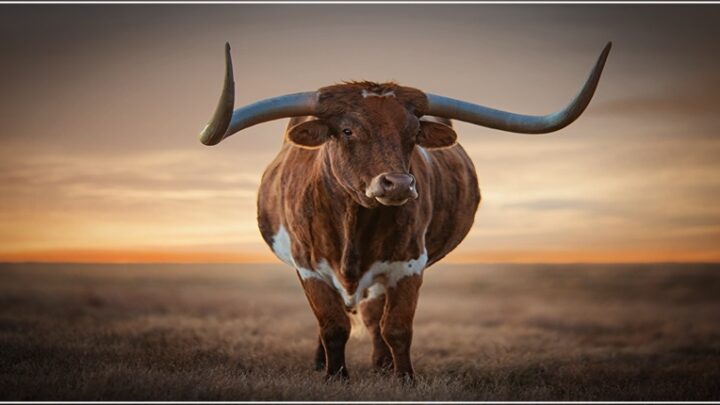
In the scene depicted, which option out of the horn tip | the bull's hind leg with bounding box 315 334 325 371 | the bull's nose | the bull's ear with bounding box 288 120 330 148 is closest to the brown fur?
the bull's ear with bounding box 288 120 330 148

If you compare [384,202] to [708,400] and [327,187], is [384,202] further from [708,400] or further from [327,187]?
[708,400]

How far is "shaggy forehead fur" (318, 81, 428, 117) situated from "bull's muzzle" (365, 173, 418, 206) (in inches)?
35.4

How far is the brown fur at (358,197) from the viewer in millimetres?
7801

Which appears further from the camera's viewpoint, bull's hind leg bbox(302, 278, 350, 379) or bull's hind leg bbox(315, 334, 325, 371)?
bull's hind leg bbox(315, 334, 325, 371)

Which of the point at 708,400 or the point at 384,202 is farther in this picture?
the point at 708,400

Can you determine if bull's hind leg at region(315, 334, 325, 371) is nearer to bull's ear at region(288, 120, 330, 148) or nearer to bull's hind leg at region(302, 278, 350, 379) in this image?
bull's hind leg at region(302, 278, 350, 379)

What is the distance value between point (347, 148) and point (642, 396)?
376cm

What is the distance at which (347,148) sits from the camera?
788 centimetres

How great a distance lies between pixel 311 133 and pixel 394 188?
49.7 inches

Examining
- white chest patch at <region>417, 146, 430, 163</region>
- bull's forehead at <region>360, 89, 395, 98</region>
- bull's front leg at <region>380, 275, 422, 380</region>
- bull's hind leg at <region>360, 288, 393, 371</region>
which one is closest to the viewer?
bull's forehead at <region>360, 89, 395, 98</region>

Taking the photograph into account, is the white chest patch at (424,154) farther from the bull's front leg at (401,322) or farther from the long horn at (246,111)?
the long horn at (246,111)

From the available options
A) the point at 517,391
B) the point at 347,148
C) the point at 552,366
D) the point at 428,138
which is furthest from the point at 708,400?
the point at 347,148

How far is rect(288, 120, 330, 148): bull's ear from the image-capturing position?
817cm

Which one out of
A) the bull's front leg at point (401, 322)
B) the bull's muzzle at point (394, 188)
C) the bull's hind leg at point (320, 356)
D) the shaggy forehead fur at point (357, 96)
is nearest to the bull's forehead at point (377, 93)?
the shaggy forehead fur at point (357, 96)
